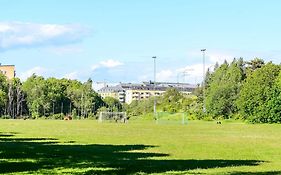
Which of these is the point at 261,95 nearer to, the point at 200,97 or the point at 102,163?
the point at 200,97

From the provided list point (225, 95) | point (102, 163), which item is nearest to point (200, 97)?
point (225, 95)

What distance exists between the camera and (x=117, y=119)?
117875 millimetres

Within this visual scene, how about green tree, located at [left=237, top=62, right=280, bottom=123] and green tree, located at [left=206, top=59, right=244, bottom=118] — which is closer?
green tree, located at [left=237, top=62, right=280, bottom=123]

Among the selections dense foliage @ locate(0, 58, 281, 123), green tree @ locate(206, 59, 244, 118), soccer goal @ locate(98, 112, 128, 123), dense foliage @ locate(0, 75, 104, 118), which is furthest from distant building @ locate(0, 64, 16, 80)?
green tree @ locate(206, 59, 244, 118)

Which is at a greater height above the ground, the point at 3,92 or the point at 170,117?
the point at 3,92

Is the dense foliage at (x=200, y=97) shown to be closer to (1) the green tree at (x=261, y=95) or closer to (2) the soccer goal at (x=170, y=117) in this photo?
(1) the green tree at (x=261, y=95)

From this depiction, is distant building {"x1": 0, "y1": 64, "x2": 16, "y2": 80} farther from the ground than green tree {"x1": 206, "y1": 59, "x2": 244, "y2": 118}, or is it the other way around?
distant building {"x1": 0, "y1": 64, "x2": 16, "y2": 80}

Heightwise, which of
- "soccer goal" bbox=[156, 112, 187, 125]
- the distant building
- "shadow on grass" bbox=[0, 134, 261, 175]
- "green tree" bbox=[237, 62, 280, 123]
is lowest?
"shadow on grass" bbox=[0, 134, 261, 175]

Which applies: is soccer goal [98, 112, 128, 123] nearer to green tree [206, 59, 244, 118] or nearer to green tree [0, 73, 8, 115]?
green tree [206, 59, 244, 118]

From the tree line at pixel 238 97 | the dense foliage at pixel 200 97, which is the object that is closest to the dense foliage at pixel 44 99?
the dense foliage at pixel 200 97

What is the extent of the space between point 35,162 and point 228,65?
120 metres

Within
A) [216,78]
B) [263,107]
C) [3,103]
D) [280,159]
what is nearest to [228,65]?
[216,78]

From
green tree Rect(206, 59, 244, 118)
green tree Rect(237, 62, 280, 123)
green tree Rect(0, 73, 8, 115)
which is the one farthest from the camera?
green tree Rect(0, 73, 8, 115)

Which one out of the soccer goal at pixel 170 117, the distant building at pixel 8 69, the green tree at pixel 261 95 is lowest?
the soccer goal at pixel 170 117
